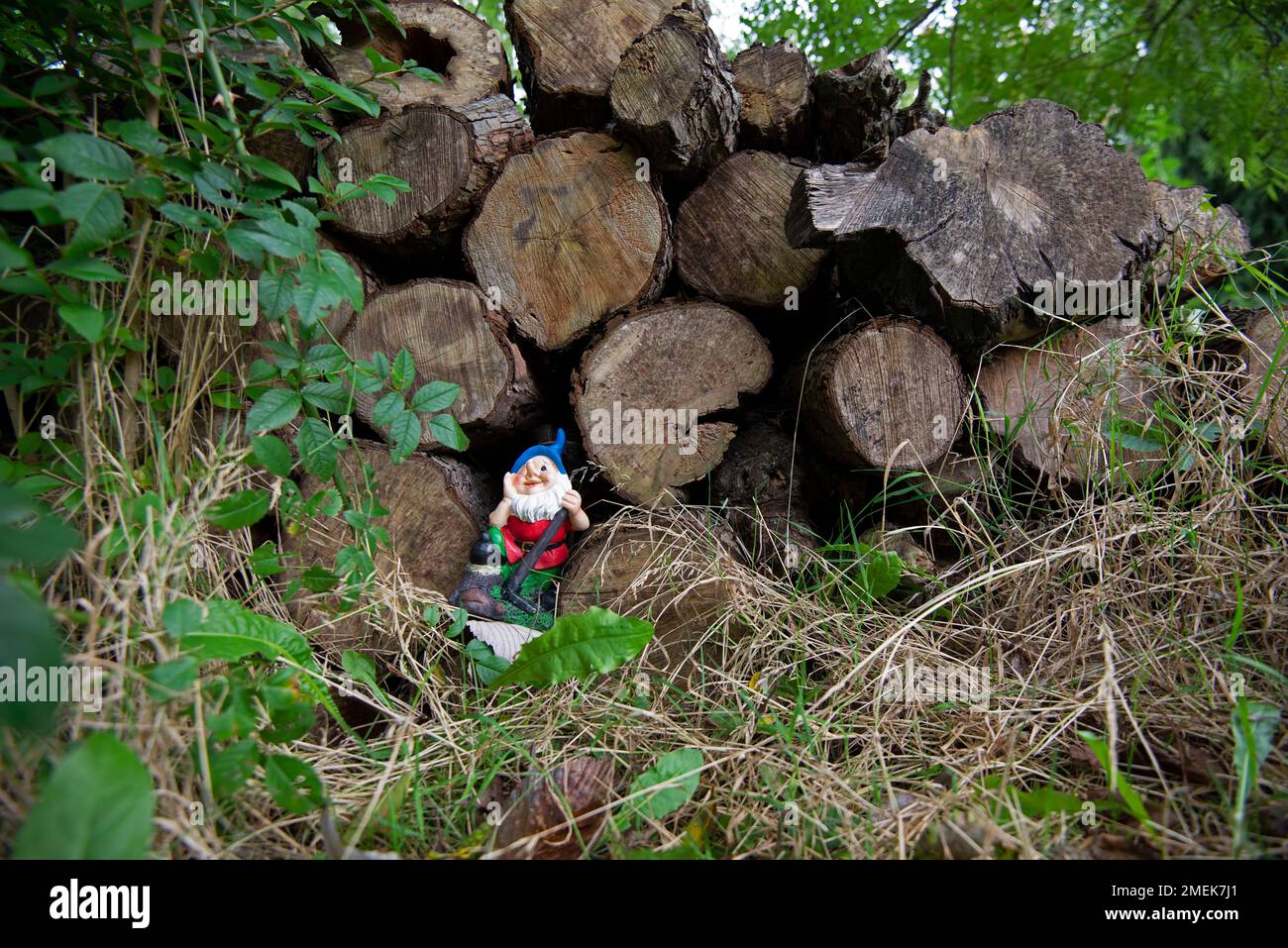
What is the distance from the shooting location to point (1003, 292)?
175 centimetres

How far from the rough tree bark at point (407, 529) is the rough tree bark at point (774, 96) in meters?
1.19

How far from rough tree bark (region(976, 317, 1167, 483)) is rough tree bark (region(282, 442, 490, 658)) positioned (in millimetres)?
1329

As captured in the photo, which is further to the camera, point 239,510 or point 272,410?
point 272,410

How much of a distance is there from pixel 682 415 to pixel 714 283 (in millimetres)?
367

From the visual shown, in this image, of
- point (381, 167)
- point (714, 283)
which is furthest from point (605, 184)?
point (381, 167)

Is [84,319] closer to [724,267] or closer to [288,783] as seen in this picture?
[288,783]

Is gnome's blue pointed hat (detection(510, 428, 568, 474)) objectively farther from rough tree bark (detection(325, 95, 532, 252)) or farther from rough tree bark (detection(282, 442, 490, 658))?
rough tree bark (detection(325, 95, 532, 252))

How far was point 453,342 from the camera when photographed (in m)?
1.90

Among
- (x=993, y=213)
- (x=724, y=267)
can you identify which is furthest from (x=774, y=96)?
(x=993, y=213)

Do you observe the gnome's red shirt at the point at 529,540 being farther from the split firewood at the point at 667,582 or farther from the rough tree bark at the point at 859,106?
the rough tree bark at the point at 859,106

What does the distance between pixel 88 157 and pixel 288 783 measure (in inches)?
37.2

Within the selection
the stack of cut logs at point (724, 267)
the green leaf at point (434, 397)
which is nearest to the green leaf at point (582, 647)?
the stack of cut logs at point (724, 267)

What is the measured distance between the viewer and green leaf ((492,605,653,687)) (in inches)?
56.5

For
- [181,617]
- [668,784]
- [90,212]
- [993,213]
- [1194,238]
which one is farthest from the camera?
[1194,238]
